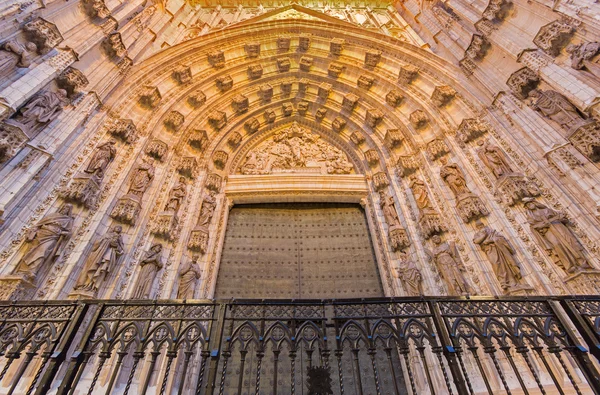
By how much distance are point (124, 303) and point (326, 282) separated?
13.9 ft

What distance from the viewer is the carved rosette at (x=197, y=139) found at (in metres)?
7.50

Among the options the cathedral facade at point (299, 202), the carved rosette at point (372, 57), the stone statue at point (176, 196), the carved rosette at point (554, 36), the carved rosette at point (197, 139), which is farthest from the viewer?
the carved rosette at point (372, 57)

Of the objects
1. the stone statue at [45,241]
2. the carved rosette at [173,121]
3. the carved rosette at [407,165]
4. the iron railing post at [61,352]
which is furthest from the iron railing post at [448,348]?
the carved rosette at [173,121]

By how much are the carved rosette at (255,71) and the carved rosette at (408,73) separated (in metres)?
4.22

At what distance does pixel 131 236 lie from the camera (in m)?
5.32

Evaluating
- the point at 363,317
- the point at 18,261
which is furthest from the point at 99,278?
the point at 363,317

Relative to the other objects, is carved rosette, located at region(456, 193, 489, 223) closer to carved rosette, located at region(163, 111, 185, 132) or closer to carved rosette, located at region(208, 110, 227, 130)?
carved rosette, located at region(208, 110, 227, 130)

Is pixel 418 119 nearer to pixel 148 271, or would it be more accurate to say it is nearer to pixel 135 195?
pixel 135 195

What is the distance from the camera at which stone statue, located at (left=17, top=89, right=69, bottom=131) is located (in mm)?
4516

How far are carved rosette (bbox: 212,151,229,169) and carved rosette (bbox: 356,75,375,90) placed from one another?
461 centimetres

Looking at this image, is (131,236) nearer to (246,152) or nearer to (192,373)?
(192,373)

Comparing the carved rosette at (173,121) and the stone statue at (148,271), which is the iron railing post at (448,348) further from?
the carved rosette at (173,121)

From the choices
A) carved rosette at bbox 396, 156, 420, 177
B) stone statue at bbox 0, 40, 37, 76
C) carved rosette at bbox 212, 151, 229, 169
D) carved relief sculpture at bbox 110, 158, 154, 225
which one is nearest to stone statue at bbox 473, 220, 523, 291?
carved rosette at bbox 396, 156, 420, 177

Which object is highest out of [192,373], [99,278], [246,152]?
[246,152]
